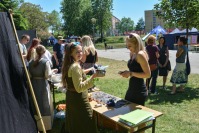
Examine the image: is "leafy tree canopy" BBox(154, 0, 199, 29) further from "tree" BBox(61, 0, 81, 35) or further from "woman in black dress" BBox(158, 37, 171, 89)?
"tree" BBox(61, 0, 81, 35)

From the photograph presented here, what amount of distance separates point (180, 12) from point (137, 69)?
17.5 feet

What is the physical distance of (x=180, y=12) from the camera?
7.99 meters

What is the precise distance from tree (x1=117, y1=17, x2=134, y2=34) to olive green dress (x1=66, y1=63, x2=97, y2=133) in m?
110

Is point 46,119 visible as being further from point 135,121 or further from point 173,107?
point 173,107

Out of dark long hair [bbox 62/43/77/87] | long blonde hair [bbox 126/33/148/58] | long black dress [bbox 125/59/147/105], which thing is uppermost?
long blonde hair [bbox 126/33/148/58]

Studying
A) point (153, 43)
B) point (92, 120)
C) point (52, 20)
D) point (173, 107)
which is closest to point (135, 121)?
point (92, 120)

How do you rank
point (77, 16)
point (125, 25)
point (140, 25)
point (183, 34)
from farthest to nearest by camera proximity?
point (125, 25), point (140, 25), point (77, 16), point (183, 34)

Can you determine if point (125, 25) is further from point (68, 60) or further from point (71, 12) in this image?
point (68, 60)

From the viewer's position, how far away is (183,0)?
7.77m

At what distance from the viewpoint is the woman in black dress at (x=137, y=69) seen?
11.3ft

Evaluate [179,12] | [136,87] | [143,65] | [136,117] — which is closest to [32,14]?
[179,12]

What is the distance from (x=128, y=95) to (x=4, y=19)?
220cm

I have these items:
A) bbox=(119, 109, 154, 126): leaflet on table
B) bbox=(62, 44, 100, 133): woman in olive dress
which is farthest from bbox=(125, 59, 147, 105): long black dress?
bbox=(62, 44, 100, 133): woman in olive dress

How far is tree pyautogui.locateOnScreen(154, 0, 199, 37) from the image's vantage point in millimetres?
7566
